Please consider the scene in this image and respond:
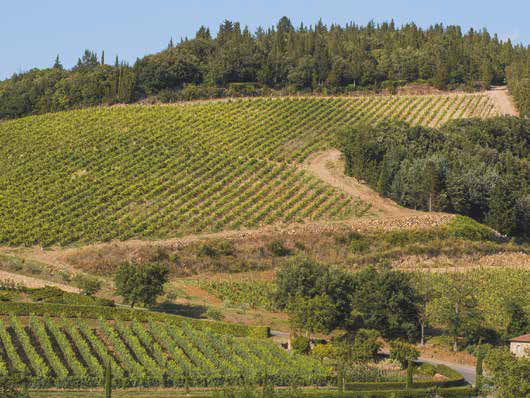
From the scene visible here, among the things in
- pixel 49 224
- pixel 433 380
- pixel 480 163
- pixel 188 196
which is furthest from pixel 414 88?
pixel 433 380

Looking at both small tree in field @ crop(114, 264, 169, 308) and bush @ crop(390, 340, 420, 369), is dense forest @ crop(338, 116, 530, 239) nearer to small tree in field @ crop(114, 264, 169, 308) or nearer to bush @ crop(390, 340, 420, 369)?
small tree in field @ crop(114, 264, 169, 308)

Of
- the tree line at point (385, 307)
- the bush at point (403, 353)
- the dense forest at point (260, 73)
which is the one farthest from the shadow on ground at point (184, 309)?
the dense forest at point (260, 73)

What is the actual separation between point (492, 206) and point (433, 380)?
4264 centimetres

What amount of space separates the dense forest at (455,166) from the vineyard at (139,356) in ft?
133

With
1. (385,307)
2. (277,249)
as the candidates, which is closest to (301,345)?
(385,307)

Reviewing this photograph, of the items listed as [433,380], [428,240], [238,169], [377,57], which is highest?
[377,57]

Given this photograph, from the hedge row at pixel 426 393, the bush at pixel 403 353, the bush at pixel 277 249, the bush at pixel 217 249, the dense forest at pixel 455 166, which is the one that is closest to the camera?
the hedge row at pixel 426 393

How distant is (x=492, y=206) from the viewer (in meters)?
88.2

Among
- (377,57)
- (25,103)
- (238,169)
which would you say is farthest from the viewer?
(377,57)

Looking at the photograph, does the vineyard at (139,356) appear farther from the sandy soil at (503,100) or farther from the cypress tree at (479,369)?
the sandy soil at (503,100)

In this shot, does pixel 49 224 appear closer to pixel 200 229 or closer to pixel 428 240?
pixel 200 229

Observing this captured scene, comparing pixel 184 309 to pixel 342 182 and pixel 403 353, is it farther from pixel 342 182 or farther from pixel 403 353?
pixel 342 182

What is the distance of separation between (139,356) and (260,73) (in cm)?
9503

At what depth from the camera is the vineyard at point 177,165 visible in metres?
86.6
